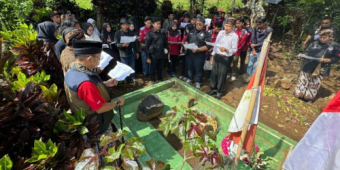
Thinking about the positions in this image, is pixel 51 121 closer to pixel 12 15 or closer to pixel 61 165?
pixel 61 165

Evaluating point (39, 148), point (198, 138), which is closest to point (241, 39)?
point (198, 138)

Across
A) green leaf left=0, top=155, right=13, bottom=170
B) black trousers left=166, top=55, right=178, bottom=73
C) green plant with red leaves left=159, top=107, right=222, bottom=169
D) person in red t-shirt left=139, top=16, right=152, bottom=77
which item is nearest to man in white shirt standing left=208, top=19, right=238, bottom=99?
black trousers left=166, top=55, right=178, bottom=73

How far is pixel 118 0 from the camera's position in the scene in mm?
6871

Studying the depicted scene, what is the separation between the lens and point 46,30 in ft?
13.5

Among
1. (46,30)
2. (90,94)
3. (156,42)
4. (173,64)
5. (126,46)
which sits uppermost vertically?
(46,30)

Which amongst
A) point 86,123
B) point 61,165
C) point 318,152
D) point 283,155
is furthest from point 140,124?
point 318,152

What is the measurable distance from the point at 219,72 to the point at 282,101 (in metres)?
1.81

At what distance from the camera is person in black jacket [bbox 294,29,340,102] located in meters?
4.14

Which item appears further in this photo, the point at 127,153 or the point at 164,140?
the point at 164,140

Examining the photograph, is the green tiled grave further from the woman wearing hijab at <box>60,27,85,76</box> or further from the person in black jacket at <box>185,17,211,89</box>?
the woman wearing hijab at <box>60,27,85,76</box>

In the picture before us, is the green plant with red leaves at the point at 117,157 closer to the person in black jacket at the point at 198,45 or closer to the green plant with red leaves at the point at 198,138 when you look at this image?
the green plant with red leaves at the point at 198,138

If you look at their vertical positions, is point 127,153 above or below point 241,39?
below

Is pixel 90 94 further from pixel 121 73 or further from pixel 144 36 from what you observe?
pixel 144 36

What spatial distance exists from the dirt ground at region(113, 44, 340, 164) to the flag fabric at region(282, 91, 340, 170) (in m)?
1.37
